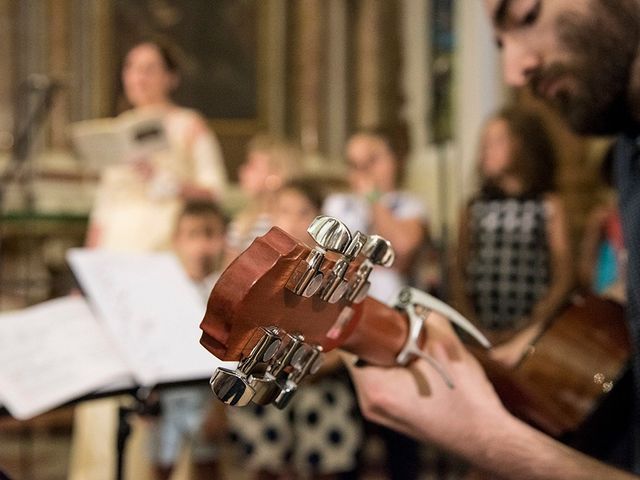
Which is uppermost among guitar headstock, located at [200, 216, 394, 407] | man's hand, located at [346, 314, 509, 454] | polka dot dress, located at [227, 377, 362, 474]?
guitar headstock, located at [200, 216, 394, 407]

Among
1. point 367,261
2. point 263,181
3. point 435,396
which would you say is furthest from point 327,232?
point 263,181

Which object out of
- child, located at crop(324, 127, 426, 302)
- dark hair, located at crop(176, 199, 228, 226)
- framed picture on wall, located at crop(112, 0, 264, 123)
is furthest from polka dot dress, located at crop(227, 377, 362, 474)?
framed picture on wall, located at crop(112, 0, 264, 123)

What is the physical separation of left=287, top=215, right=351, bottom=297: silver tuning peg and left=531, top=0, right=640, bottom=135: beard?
2.11 ft

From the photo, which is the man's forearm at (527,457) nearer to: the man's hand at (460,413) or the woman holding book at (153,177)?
the man's hand at (460,413)

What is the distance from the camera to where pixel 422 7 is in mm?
6133

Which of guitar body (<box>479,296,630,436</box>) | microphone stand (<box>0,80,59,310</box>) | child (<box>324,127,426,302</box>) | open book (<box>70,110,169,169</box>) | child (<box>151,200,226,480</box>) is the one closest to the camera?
guitar body (<box>479,296,630,436</box>)

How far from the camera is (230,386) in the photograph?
81 cm

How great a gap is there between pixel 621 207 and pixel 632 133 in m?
0.14

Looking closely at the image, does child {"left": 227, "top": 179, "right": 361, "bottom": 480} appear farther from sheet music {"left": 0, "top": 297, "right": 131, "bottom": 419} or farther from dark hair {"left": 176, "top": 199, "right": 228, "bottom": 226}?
sheet music {"left": 0, "top": 297, "right": 131, "bottom": 419}

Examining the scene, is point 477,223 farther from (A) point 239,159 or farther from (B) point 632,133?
(A) point 239,159

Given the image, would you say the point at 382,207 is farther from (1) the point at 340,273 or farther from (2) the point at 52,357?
(1) the point at 340,273

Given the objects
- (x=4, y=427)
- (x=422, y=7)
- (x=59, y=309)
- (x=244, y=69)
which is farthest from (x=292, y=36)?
(x=59, y=309)

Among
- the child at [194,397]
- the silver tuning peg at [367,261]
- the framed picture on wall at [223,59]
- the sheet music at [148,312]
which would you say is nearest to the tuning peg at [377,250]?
the silver tuning peg at [367,261]

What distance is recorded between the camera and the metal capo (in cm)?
104
